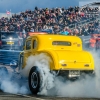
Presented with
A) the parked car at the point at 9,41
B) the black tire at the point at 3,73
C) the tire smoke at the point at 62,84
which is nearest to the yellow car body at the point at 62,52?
the tire smoke at the point at 62,84

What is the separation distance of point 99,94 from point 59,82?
115 cm

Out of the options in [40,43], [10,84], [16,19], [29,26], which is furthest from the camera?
[16,19]

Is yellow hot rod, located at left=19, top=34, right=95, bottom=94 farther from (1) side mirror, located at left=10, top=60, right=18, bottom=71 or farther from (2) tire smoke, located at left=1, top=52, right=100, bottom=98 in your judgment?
(1) side mirror, located at left=10, top=60, right=18, bottom=71

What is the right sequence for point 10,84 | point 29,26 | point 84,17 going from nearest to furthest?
point 10,84 < point 84,17 < point 29,26

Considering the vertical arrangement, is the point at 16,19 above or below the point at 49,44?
above

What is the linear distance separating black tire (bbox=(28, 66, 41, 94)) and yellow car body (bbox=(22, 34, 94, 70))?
471mm

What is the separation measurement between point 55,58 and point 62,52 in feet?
1.56

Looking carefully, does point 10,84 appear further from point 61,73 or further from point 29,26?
point 29,26

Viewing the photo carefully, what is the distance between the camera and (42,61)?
9.50 meters

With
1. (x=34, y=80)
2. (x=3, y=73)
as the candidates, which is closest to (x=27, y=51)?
(x=34, y=80)

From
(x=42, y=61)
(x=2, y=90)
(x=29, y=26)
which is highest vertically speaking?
(x=29, y=26)

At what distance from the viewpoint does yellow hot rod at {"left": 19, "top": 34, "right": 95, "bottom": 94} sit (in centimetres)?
932

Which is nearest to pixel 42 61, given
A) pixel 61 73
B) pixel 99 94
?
pixel 61 73

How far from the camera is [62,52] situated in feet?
31.6
